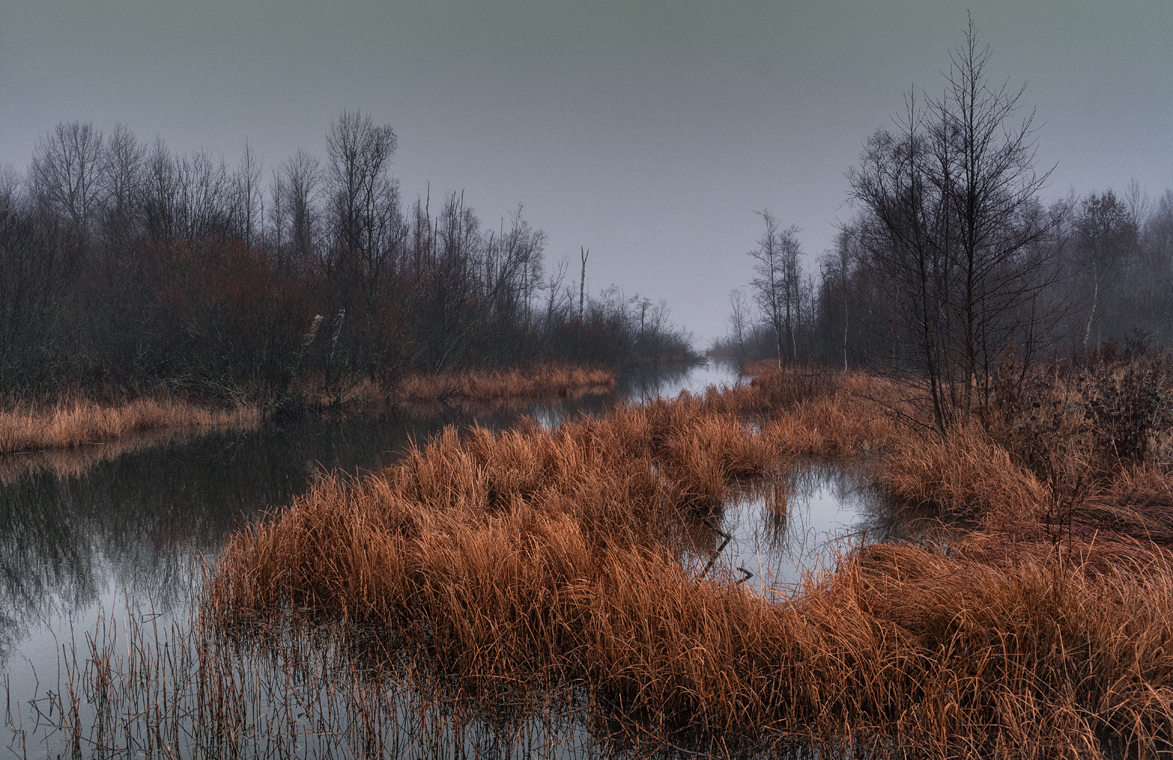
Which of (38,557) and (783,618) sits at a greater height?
(783,618)

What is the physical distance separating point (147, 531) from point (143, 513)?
2.83 feet

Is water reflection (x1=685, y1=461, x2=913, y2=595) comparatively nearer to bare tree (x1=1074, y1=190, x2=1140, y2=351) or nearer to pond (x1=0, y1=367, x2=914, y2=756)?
pond (x1=0, y1=367, x2=914, y2=756)

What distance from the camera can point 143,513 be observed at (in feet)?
22.1

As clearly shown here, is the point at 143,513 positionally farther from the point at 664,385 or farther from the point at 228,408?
the point at 664,385

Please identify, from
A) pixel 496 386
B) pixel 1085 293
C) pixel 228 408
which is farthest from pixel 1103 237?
pixel 228 408

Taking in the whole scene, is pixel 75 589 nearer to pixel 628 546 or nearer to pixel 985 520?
pixel 628 546

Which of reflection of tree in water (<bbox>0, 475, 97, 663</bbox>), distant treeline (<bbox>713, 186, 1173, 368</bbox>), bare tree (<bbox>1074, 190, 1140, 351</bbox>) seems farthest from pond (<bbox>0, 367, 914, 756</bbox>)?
bare tree (<bbox>1074, 190, 1140, 351</bbox>)

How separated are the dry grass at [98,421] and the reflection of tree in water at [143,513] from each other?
60.3 inches

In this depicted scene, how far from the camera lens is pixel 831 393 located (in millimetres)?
13266

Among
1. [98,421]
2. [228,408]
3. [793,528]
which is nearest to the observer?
[793,528]

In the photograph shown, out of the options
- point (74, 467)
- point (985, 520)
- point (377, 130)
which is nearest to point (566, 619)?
point (985, 520)

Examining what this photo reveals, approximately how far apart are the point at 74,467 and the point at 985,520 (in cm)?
1159

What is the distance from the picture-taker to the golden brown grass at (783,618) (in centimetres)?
229

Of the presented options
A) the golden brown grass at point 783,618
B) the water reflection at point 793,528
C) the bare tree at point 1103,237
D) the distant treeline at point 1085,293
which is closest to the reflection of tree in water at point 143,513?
the golden brown grass at point 783,618
